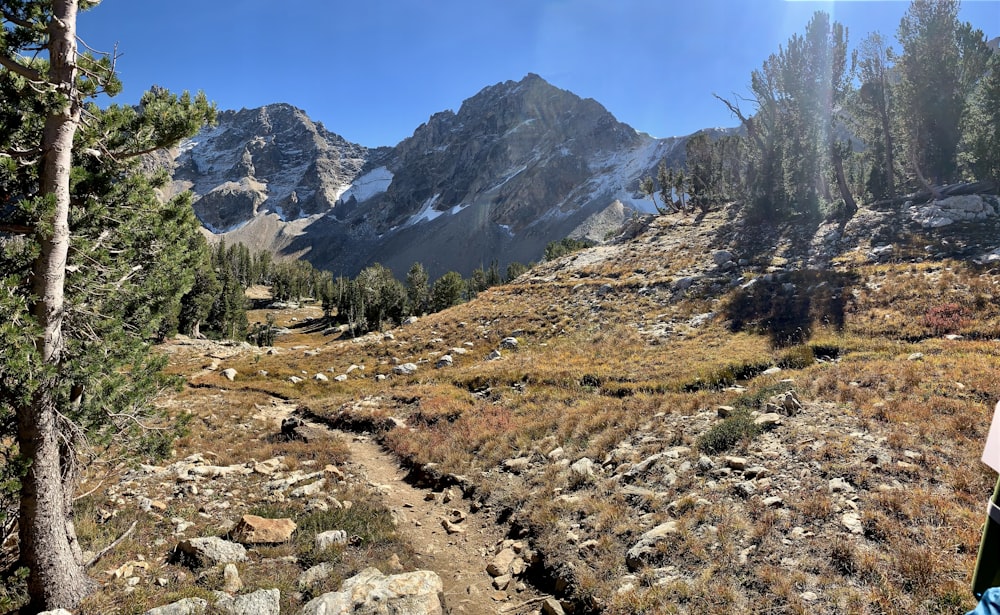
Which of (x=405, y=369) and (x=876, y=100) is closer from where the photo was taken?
(x=405, y=369)

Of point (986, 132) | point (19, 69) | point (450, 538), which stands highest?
point (986, 132)

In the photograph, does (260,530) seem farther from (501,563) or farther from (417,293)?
(417,293)

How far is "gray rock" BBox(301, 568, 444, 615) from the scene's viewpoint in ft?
20.3

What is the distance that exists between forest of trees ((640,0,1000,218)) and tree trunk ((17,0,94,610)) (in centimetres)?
5084

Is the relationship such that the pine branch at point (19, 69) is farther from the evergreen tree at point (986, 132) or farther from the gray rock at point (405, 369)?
the evergreen tree at point (986, 132)

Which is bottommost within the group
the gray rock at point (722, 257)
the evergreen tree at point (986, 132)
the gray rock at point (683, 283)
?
the gray rock at point (683, 283)

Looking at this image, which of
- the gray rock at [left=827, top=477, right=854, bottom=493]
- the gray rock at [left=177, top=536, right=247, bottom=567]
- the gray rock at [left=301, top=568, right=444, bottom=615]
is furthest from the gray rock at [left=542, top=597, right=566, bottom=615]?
the gray rock at [left=177, top=536, right=247, bottom=567]

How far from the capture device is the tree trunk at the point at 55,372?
534cm

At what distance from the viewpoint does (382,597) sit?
21.0 feet

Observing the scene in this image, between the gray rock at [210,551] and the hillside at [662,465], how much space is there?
0.25 m

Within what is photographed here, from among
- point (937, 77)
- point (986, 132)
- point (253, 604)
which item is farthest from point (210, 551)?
point (937, 77)

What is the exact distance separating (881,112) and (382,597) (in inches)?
2302

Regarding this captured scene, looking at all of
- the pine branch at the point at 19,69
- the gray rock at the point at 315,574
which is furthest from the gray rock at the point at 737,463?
the pine branch at the point at 19,69

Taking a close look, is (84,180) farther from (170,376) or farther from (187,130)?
(170,376)
